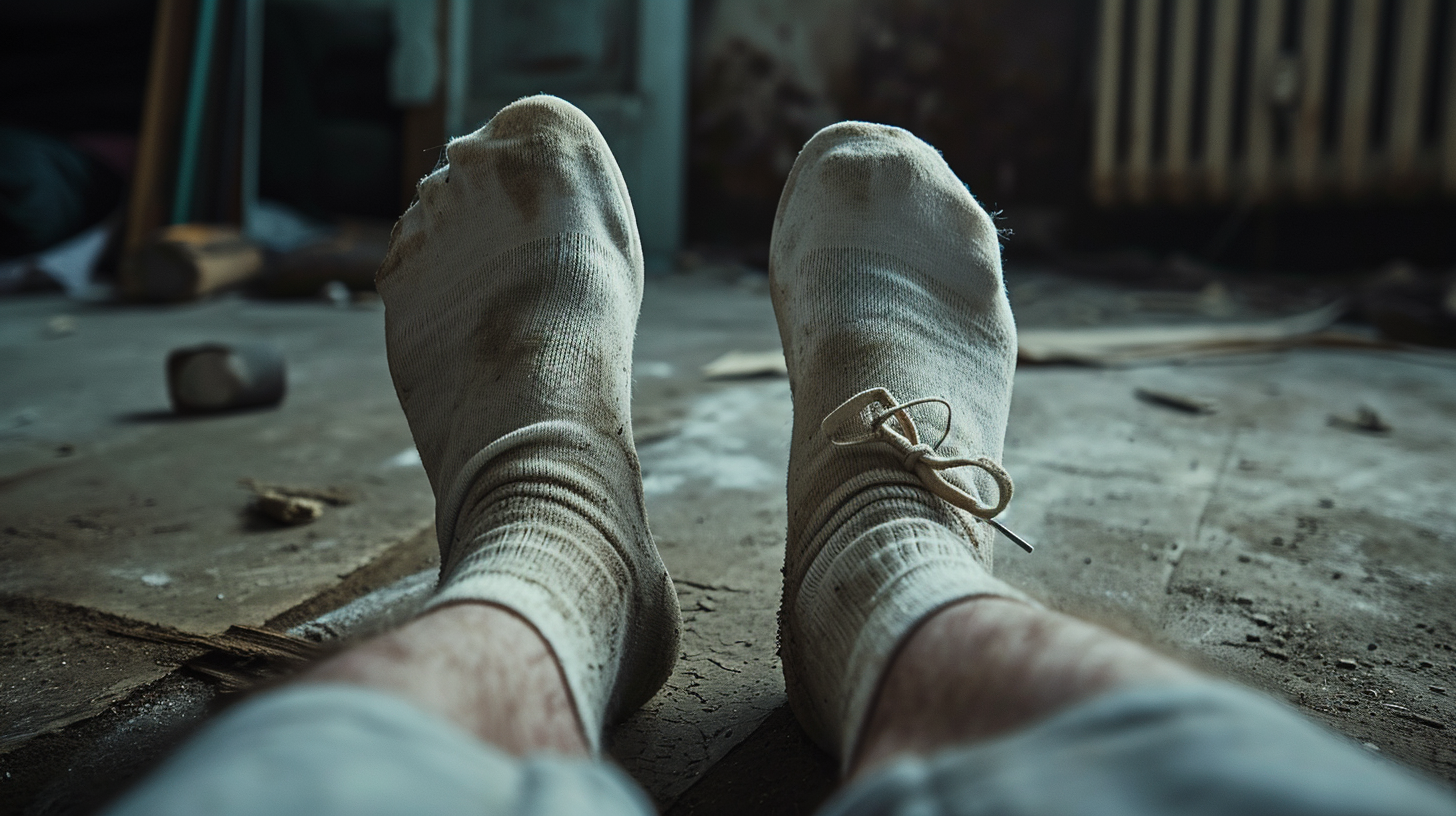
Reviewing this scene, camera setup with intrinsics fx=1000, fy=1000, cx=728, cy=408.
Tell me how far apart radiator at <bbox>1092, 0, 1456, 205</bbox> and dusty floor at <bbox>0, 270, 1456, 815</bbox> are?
5.69 ft

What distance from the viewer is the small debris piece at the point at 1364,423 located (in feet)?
4.92

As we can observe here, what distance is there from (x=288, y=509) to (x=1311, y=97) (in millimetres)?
3397

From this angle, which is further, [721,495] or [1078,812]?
[721,495]

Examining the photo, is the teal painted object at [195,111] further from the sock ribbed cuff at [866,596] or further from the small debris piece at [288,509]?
the sock ribbed cuff at [866,596]

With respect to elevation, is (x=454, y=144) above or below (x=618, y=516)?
above

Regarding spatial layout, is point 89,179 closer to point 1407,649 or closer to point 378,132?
point 378,132

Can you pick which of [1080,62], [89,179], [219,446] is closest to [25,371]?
[219,446]

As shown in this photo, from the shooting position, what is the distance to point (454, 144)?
971 millimetres

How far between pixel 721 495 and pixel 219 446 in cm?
69

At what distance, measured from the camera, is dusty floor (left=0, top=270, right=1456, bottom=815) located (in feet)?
2.08

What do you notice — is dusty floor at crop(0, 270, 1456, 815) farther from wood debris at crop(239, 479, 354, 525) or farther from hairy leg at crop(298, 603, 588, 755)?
hairy leg at crop(298, 603, 588, 755)

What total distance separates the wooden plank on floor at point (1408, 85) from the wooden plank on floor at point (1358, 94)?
0.07 m

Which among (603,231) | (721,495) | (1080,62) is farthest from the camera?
(1080,62)

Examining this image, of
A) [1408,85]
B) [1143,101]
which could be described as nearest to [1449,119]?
[1408,85]
